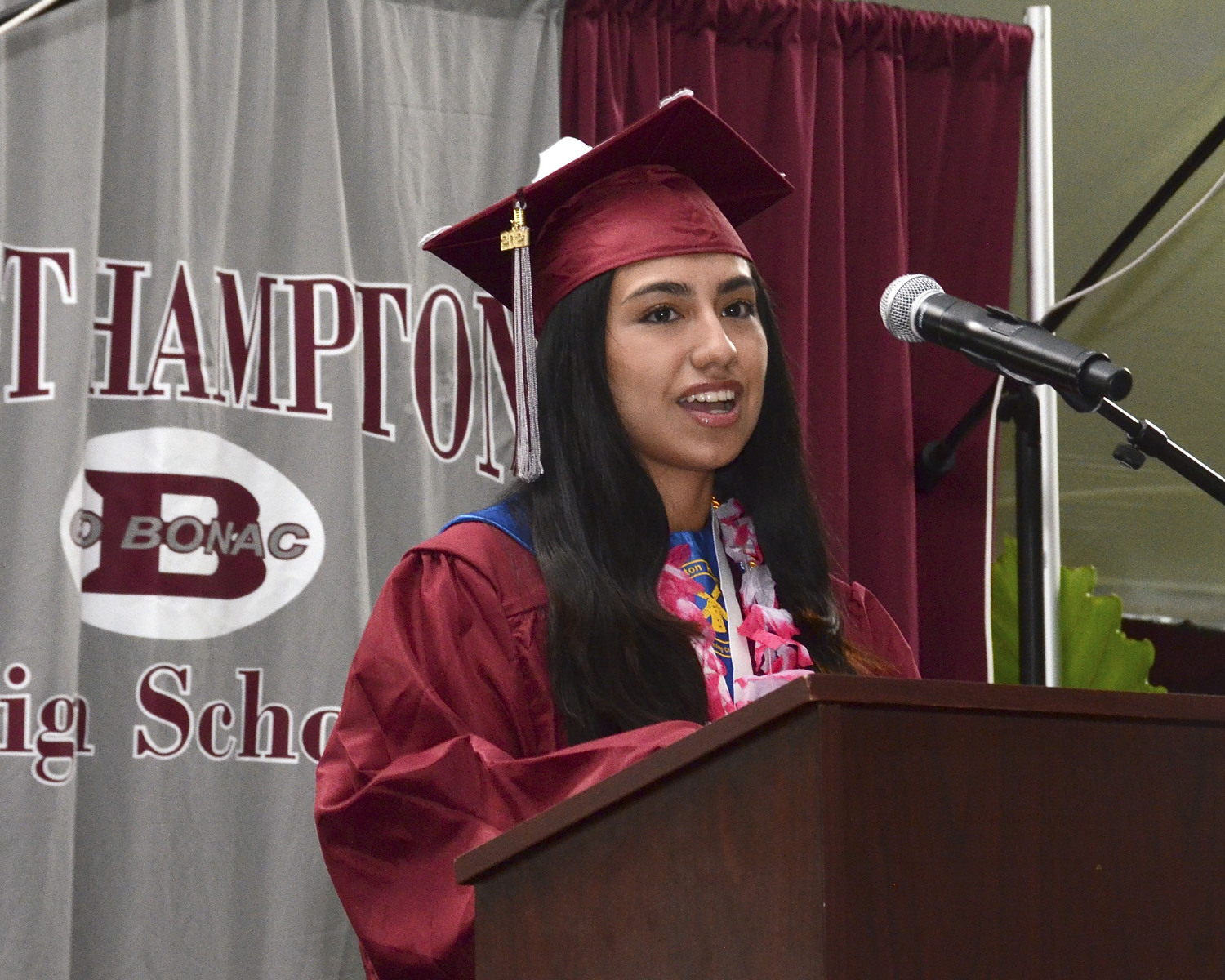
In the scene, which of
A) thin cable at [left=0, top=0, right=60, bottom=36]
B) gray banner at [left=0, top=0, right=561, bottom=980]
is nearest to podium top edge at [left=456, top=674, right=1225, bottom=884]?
thin cable at [left=0, top=0, right=60, bottom=36]

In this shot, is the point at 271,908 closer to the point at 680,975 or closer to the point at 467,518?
the point at 467,518

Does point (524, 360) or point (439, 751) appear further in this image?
point (524, 360)

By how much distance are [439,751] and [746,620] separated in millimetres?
559

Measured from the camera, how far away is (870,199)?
Answer: 3146mm

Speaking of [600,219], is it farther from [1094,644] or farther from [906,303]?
[1094,644]

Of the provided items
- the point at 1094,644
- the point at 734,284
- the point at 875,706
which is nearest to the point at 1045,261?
the point at 1094,644

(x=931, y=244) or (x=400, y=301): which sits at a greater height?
(x=931, y=244)

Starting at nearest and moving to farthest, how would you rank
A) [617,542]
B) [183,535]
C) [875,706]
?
[875,706] < [617,542] < [183,535]

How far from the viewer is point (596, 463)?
1867 mm

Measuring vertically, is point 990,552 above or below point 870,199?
below

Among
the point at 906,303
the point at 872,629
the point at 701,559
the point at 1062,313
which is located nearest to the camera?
the point at 906,303

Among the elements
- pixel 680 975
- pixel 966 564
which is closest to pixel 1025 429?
pixel 966 564

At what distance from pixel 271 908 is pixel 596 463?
1.18 m

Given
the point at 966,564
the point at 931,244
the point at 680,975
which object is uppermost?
the point at 931,244
